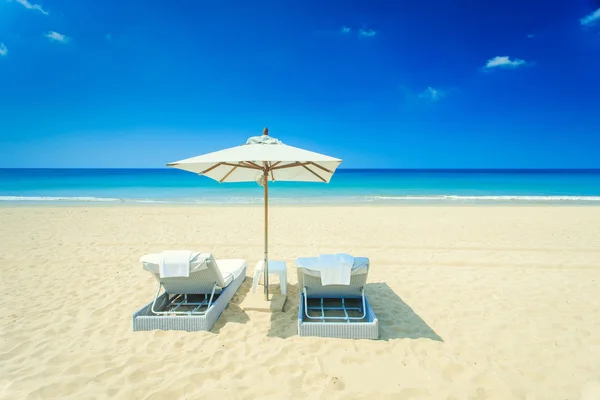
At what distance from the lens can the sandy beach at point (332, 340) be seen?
2.81 m

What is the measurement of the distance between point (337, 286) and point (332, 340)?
2.15 ft

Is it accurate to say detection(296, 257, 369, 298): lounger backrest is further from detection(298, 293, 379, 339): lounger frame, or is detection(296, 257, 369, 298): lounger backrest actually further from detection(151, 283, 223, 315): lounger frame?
detection(151, 283, 223, 315): lounger frame

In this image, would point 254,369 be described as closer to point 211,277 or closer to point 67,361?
point 211,277

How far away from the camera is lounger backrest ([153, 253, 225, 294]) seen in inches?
152

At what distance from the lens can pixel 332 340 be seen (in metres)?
3.51

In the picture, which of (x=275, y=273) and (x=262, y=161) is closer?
(x=262, y=161)

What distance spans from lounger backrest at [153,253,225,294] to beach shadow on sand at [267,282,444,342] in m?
0.94

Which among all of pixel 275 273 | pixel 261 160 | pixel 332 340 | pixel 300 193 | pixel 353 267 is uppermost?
pixel 261 160

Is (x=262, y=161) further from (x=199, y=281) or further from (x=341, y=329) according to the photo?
(x=341, y=329)

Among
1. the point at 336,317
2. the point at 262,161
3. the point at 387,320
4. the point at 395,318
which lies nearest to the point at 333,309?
the point at 336,317

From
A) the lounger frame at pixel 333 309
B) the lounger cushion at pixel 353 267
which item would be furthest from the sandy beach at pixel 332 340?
the lounger cushion at pixel 353 267

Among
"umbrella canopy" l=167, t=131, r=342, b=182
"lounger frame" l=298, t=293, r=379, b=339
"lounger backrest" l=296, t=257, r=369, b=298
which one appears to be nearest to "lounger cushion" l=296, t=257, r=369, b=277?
"lounger backrest" l=296, t=257, r=369, b=298

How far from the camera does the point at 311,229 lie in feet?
34.6

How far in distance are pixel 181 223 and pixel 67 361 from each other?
8.71 meters
